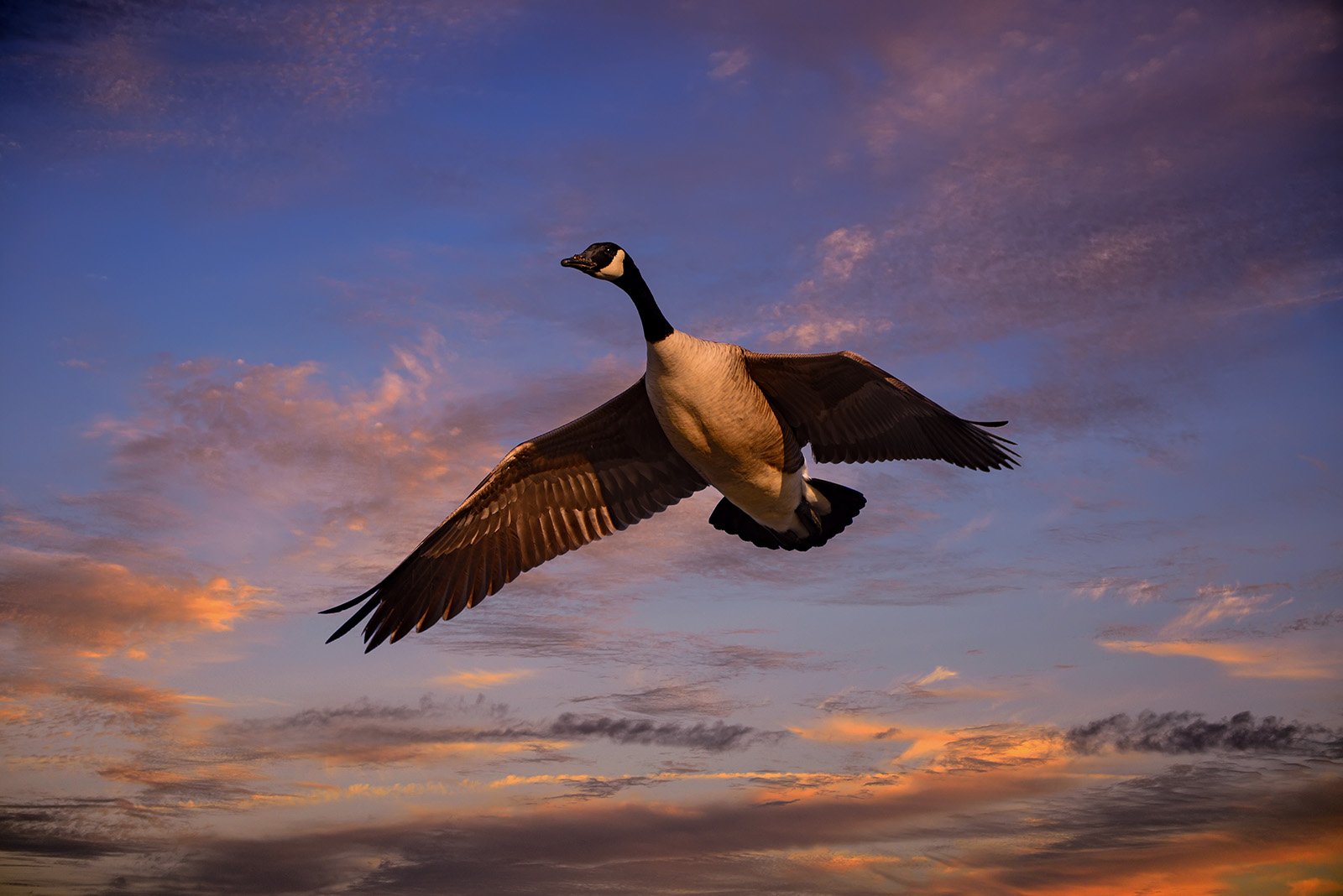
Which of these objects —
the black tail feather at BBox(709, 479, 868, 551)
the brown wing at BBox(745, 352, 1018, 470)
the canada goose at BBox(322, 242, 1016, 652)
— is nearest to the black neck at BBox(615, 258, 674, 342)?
the canada goose at BBox(322, 242, 1016, 652)

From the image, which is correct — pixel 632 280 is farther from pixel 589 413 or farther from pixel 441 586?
pixel 441 586

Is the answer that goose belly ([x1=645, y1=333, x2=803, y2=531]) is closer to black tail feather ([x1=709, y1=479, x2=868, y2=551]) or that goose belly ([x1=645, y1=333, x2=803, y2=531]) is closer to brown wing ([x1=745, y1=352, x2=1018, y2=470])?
brown wing ([x1=745, y1=352, x2=1018, y2=470])

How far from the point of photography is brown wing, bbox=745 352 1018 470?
30.8 ft

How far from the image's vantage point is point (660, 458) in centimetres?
1077

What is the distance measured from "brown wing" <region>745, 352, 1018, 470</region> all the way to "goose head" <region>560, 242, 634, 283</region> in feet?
4.70

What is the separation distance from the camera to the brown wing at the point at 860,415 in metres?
9.38

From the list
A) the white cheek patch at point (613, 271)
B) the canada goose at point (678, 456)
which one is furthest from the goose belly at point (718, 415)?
the white cheek patch at point (613, 271)

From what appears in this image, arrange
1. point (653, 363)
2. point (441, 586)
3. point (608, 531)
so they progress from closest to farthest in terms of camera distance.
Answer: point (653, 363) < point (441, 586) < point (608, 531)

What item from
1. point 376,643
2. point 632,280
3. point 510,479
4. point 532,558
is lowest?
point 376,643

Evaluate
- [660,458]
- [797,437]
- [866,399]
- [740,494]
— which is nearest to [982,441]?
[866,399]

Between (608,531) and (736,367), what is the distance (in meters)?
2.93

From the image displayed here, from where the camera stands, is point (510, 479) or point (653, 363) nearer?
point (653, 363)

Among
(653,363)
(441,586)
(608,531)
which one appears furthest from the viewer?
(608,531)

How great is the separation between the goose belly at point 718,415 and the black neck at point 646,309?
0.32ft
